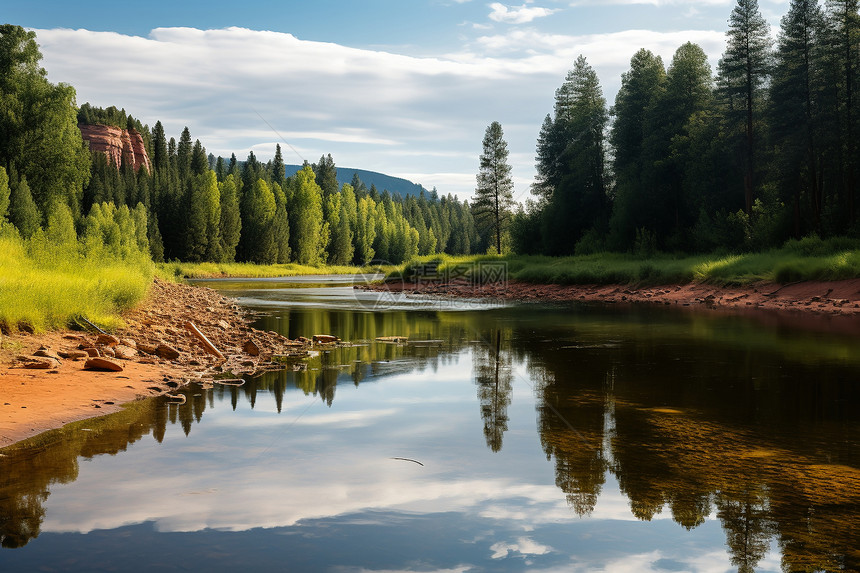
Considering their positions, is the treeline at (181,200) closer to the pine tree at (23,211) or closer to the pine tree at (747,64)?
the pine tree at (23,211)

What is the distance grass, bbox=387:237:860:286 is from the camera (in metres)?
27.4

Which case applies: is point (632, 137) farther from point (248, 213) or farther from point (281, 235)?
point (248, 213)

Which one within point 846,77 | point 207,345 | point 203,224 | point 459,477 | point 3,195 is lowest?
point 459,477

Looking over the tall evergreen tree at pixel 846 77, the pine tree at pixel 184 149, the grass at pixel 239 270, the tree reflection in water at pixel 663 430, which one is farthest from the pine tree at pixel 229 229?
the tree reflection in water at pixel 663 430

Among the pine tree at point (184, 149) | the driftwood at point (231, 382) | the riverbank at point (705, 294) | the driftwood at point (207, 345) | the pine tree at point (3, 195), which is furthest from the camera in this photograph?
the pine tree at point (184, 149)

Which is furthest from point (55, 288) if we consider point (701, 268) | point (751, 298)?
point (701, 268)

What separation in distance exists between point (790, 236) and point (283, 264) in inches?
2750

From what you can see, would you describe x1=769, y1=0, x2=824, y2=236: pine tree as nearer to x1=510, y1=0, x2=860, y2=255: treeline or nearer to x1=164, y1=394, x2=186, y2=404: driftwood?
x1=510, y1=0, x2=860, y2=255: treeline

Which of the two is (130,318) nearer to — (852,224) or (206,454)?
(206,454)

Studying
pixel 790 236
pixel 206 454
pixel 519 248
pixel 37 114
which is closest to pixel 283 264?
pixel 519 248

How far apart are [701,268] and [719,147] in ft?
42.9

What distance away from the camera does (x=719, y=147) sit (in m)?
42.8

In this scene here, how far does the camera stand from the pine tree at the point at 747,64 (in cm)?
4000

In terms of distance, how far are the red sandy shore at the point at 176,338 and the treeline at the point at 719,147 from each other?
771cm
